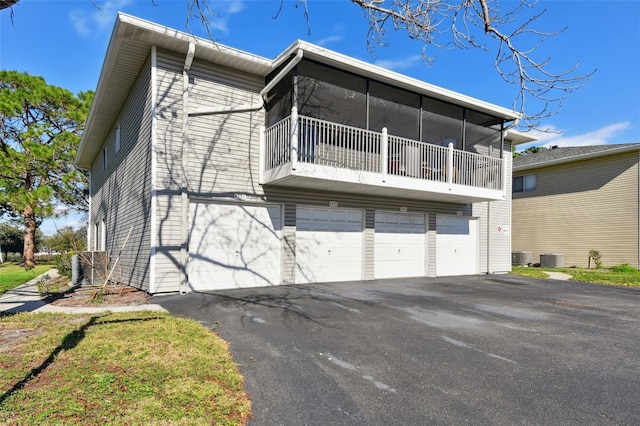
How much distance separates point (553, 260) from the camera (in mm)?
17672

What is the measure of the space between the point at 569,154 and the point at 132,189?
2010 centimetres

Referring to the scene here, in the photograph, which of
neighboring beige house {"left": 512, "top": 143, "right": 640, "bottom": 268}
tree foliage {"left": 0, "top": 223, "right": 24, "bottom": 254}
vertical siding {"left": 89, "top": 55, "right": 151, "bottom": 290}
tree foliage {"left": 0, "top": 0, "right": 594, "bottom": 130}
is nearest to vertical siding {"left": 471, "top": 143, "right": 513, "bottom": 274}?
neighboring beige house {"left": 512, "top": 143, "right": 640, "bottom": 268}

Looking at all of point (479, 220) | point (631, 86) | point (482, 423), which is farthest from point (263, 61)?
point (479, 220)

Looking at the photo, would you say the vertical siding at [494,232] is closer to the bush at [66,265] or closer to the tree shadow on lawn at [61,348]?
the tree shadow on lawn at [61,348]

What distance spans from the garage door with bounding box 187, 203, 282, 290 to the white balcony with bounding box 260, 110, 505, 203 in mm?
1049

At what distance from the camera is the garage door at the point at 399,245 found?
11.3 meters

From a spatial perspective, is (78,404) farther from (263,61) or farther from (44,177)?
(44,177)

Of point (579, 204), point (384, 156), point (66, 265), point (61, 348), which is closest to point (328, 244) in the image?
point (384, 156)

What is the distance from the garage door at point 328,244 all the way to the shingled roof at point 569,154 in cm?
1321

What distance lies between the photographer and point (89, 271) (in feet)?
32.6

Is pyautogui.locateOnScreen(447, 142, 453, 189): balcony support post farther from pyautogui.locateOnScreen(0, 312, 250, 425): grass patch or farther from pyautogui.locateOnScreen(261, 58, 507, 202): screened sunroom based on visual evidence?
pyautogui.locateOnScreen(0, 312, 250, 425): grass patch

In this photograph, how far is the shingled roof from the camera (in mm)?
16109

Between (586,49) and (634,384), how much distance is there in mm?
3903

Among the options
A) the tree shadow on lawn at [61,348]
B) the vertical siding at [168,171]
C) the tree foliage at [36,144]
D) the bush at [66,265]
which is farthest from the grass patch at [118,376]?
the tree foliage at [36,144]
